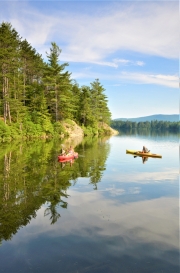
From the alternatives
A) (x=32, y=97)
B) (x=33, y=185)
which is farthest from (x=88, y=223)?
(x=32, y=97)

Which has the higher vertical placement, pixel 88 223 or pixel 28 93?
pixel 28 93

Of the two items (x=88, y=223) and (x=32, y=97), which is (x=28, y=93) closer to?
(x=32, y=97)

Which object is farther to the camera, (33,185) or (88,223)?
(33,185)

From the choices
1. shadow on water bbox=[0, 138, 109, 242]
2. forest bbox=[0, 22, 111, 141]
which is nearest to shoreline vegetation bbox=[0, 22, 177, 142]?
forest bbox=[0, 22, 111, 141]

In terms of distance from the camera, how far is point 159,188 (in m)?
13.8

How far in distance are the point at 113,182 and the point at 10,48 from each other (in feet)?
96.5

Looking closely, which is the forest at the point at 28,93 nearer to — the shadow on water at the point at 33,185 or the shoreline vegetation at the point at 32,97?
the shoreline vegetation at the point at 32,97

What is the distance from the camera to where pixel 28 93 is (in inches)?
1916

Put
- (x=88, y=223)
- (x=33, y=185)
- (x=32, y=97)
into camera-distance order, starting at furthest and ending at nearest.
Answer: (x=32, y=97)
(x=33, y=185)
(x=88, y=223)

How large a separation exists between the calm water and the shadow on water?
40 millimetres

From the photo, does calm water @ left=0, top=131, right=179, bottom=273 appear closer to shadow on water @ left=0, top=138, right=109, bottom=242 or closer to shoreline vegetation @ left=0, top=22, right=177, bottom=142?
shadow on water @ left=0, top=138, right=109, bottom=242

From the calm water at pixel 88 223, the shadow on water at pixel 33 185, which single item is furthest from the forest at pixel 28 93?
the calm water at pixel 88 223

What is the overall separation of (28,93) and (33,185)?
38136 mm

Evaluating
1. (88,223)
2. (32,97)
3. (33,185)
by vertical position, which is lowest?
(88,223)
